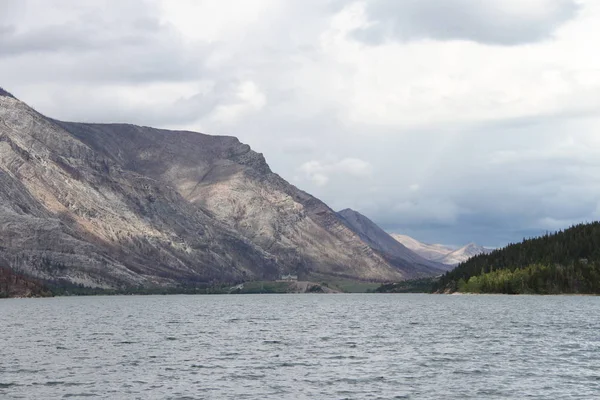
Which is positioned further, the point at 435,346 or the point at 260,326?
the point at 260,326

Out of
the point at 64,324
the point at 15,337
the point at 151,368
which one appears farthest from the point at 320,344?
the point at 64,324

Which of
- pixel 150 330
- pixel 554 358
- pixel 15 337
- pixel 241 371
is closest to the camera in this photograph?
pixel 241 371

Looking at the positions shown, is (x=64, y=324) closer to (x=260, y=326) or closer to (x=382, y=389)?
(x=260, y=326)

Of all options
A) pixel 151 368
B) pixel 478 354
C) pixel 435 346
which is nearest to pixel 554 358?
pixel 478 354

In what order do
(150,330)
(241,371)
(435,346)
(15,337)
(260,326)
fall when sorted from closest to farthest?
(241,371) < (435,346) < (15,337) < (150,330) < (260,326)

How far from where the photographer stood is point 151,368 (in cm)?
9394

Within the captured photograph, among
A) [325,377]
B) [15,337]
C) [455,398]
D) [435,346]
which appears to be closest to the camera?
[455,398]

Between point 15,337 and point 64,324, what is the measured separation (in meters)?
42.1

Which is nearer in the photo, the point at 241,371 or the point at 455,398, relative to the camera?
the point at 455,398

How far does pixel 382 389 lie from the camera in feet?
254

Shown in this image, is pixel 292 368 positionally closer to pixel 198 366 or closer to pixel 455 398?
pixel 198 366

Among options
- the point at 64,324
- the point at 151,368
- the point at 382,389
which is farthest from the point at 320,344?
the point at 64,324

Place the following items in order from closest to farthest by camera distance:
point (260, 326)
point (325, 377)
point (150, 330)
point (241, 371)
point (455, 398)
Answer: point (455, 398) < point (325, 377) < point (241, 371) < point (150, 330) < point (260, 326)

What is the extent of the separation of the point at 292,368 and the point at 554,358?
110ft
